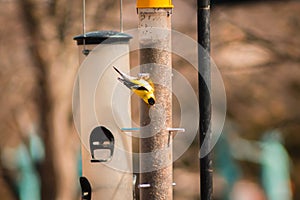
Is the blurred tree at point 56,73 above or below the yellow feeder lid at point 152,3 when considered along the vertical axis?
below

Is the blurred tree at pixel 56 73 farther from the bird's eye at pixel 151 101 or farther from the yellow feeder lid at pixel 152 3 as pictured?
the bird's eye at pixel 151 101

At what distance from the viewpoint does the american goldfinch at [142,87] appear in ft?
12.3

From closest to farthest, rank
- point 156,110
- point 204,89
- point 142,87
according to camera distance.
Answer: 1. point 204,89
2. point 142,87
3. point 156,110

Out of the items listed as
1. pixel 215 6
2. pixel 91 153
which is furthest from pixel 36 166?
pixel 91 153

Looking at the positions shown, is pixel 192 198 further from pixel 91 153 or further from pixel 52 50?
pixel 91 153

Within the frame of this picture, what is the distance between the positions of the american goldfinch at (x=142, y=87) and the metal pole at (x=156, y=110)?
0.44 feet

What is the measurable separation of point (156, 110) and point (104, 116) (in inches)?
16.7

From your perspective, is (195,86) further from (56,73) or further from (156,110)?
(156,110)

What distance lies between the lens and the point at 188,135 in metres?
6.39

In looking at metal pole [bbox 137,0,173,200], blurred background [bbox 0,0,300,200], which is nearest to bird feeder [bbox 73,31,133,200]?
metal pole [bbox 137,0,173,200]

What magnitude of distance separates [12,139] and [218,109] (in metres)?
1.64

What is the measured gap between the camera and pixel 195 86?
633cm

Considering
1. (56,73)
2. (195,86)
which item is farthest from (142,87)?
(56,73)

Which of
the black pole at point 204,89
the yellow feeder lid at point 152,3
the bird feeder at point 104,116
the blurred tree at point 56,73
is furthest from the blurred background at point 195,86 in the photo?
the black pole at point 204,89
